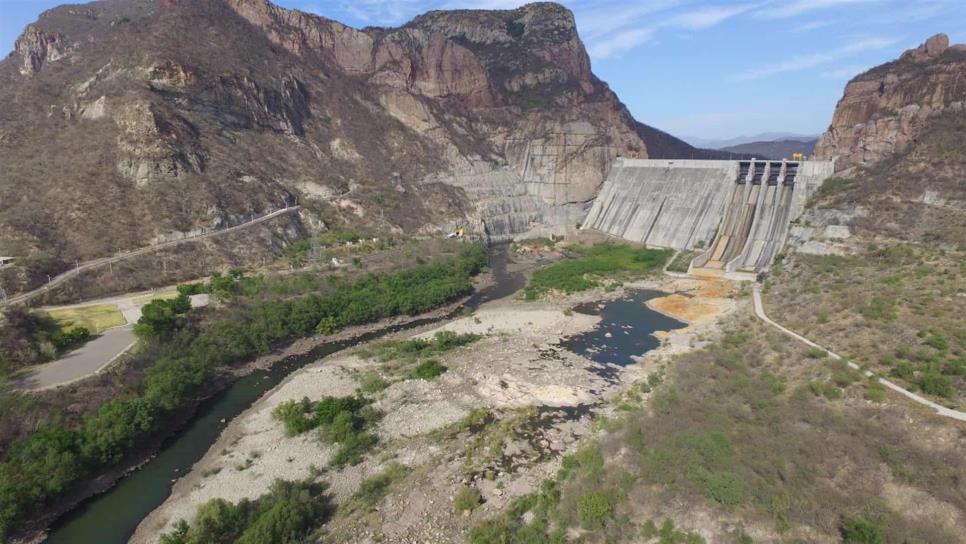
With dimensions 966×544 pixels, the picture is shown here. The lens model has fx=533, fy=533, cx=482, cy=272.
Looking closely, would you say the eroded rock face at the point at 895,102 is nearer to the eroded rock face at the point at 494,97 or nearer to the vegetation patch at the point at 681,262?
the vegetation patch at the point at 681,262

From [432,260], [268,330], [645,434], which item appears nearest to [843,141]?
[432,260]

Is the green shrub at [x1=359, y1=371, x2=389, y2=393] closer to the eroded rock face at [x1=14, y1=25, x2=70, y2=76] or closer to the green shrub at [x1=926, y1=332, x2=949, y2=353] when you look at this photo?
the green shrub at [x1=926, y1=332, x2=949, y2=353]

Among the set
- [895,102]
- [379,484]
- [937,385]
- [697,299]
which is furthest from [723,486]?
[895,102]

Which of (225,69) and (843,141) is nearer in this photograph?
(843,141)

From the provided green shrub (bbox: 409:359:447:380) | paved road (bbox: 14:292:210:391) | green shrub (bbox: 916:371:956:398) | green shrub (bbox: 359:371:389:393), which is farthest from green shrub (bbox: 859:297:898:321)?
paved road (bbox: 14:292:210:391)

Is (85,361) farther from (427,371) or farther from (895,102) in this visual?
(895,102)

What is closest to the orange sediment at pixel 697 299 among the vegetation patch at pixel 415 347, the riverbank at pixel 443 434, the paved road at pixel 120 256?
the riverbank at pixel 443 434

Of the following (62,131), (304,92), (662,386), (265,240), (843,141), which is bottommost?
(662,386)

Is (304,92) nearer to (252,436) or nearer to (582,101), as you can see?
(582,101)
